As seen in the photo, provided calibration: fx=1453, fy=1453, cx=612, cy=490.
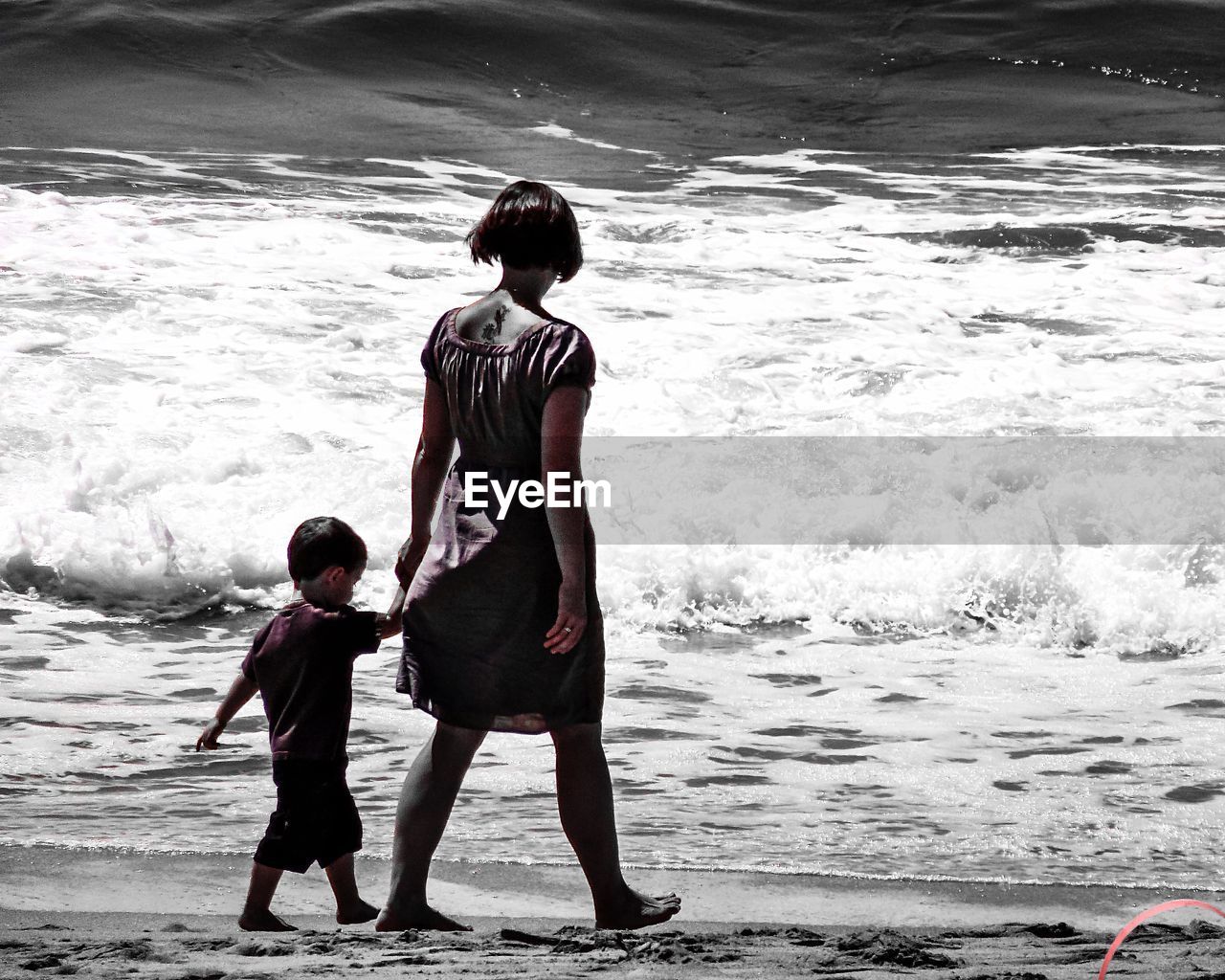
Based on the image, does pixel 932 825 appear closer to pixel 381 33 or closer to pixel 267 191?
pixel 267 191

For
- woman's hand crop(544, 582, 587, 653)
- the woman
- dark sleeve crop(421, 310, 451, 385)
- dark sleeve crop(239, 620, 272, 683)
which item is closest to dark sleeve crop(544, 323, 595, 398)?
the woman

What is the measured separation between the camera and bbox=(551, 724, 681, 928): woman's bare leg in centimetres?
274

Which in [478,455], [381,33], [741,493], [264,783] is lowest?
[264,783]

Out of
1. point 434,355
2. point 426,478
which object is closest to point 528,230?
point 434,355

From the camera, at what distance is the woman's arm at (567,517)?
2.57 meters

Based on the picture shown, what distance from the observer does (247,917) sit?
9.27 feet

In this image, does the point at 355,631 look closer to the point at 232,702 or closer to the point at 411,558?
the point at 411,558

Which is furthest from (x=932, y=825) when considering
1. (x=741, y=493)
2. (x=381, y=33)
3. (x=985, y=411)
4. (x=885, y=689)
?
(x=381, y=33)

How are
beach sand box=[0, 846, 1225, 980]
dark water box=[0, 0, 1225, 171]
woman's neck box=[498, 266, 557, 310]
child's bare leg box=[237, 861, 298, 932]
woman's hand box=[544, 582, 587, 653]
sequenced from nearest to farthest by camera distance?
beach sand box=[0, 846, 1225, 980] → woman's hand box=[544, 582, 587, 653] → woman's neck box=[498, 266, 557, 310] → child's bare leg box=[237, 861, 298, 932] → dark water box=[0, 0, 1225, 171]

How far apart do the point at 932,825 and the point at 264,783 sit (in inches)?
70.5

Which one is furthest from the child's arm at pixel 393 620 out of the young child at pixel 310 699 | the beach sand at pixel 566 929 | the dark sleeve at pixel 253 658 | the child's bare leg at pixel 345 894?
the beach sand at pixel 566 929

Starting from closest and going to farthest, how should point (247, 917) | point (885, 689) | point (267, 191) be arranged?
point (247, 917) < point (885, 689) < point (267, 191)

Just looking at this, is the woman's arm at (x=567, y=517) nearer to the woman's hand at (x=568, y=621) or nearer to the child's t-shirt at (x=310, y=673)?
the woman's hand at (x=568, y=621)

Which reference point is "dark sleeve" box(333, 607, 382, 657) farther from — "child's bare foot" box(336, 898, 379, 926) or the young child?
"child's bare foot" box(336, 898, 379, 926)
